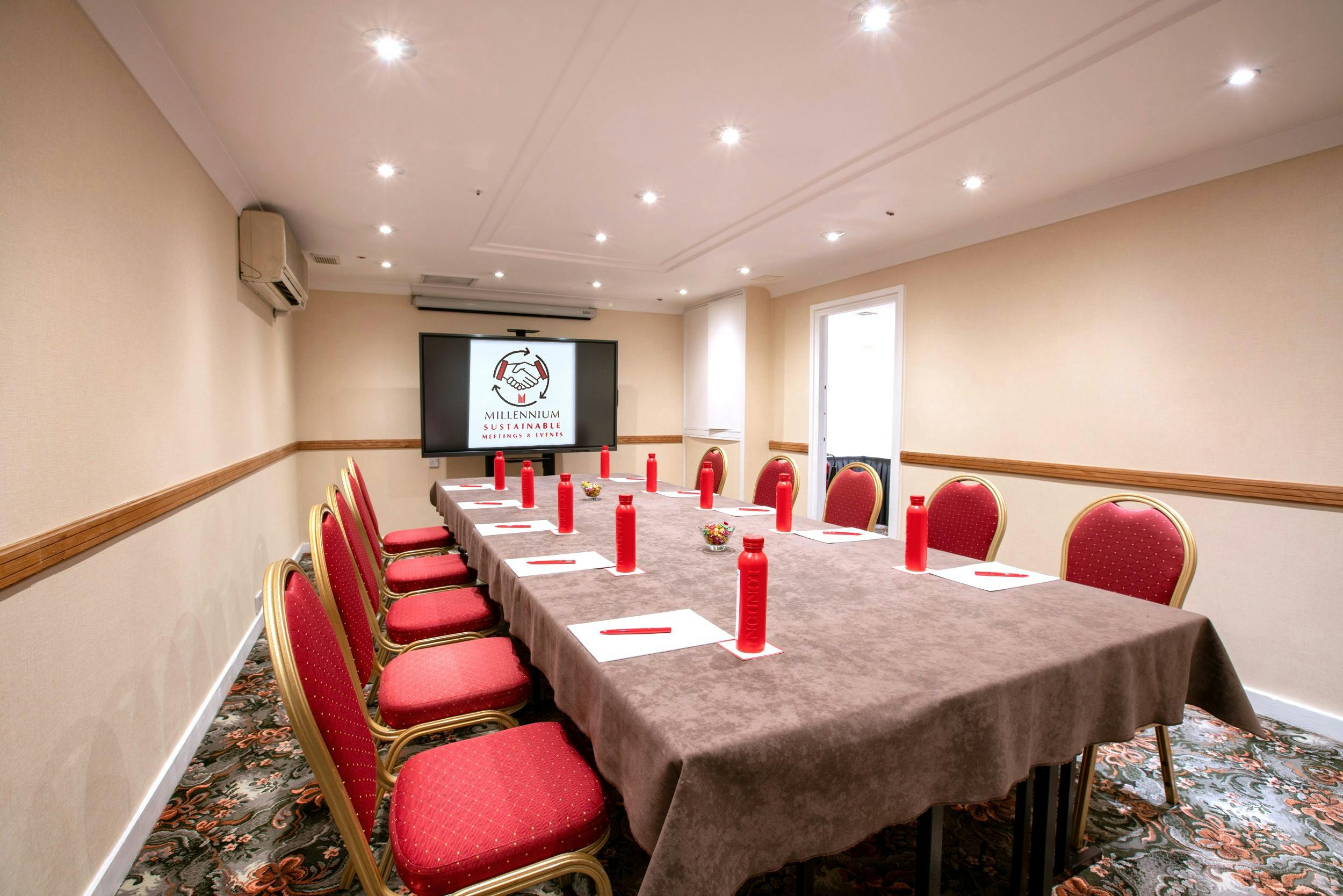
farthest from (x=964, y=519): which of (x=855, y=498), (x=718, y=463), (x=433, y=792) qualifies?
(x=433, y=792)

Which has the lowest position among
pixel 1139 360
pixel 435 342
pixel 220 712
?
pixel 220 712

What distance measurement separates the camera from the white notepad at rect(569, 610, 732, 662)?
1168 mm

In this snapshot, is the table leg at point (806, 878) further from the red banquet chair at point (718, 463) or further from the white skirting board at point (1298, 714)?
the red banquet chair at point (718, 463)

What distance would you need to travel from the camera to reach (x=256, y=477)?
3.56 meters

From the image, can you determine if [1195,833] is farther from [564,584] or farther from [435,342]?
[435,342]

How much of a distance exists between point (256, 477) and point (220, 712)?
1.55 m

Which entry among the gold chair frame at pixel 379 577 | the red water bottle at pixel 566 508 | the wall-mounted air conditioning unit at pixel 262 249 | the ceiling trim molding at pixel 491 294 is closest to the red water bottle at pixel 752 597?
the red water bottle at pixel 566 508

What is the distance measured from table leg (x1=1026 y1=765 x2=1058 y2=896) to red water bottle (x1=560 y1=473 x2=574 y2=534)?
62.8 inches

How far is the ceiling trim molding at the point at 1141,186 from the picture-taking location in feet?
8.05

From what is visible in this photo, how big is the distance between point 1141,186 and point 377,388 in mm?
5699

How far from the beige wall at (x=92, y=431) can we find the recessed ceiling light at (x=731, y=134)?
6.57ft

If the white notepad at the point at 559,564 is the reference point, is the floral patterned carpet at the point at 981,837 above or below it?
below

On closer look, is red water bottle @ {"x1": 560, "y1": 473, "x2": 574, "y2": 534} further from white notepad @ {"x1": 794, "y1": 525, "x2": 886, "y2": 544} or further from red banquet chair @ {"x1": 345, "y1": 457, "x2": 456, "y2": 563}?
red banquet chair @ {"x1": 345, "y1": 457, "x2": 456, "y2": 563}

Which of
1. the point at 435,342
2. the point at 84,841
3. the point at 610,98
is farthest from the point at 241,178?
the point at 84,841
